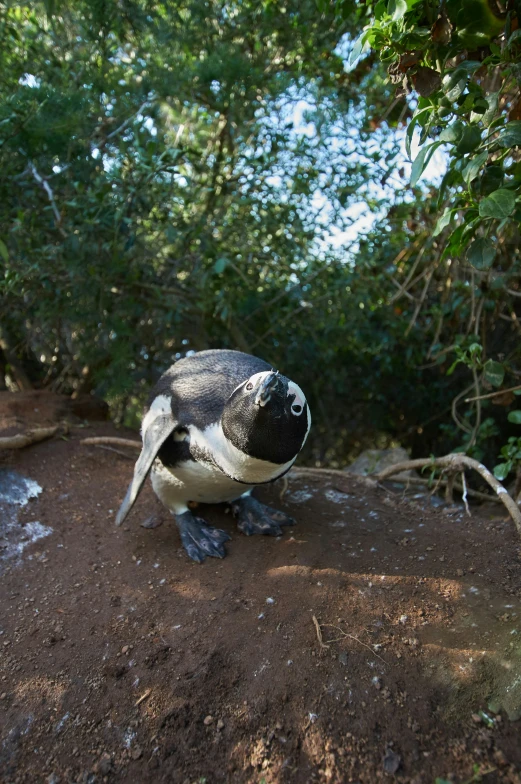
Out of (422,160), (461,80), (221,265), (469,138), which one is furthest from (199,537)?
(461,80)

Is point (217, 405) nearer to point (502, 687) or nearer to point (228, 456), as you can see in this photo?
point (228, 456)

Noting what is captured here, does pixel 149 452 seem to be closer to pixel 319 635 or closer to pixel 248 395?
pixel 248 395

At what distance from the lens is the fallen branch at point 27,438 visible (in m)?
3.02

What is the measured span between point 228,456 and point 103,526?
0.95 metres

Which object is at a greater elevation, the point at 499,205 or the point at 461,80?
the point at 461,80

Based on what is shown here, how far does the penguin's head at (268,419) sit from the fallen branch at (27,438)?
63.4 inches

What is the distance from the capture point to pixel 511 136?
155 centimetres

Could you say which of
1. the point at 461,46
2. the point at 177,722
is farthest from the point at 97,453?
the point at 461,46

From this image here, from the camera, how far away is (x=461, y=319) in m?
3.55

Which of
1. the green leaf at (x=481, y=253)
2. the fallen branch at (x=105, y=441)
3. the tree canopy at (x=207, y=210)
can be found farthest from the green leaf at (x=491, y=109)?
the fallen branch at (x=105, y=441)

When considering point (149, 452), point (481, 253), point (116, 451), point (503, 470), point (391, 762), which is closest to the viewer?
point (391, 762)

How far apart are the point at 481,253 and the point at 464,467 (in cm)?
130

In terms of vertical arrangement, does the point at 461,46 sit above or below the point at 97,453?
above

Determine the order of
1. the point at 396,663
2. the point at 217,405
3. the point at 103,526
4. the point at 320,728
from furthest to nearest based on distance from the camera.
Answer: the point at 103,526 → the point at 217,405 → the point at 396,663 → the point at 320,728
